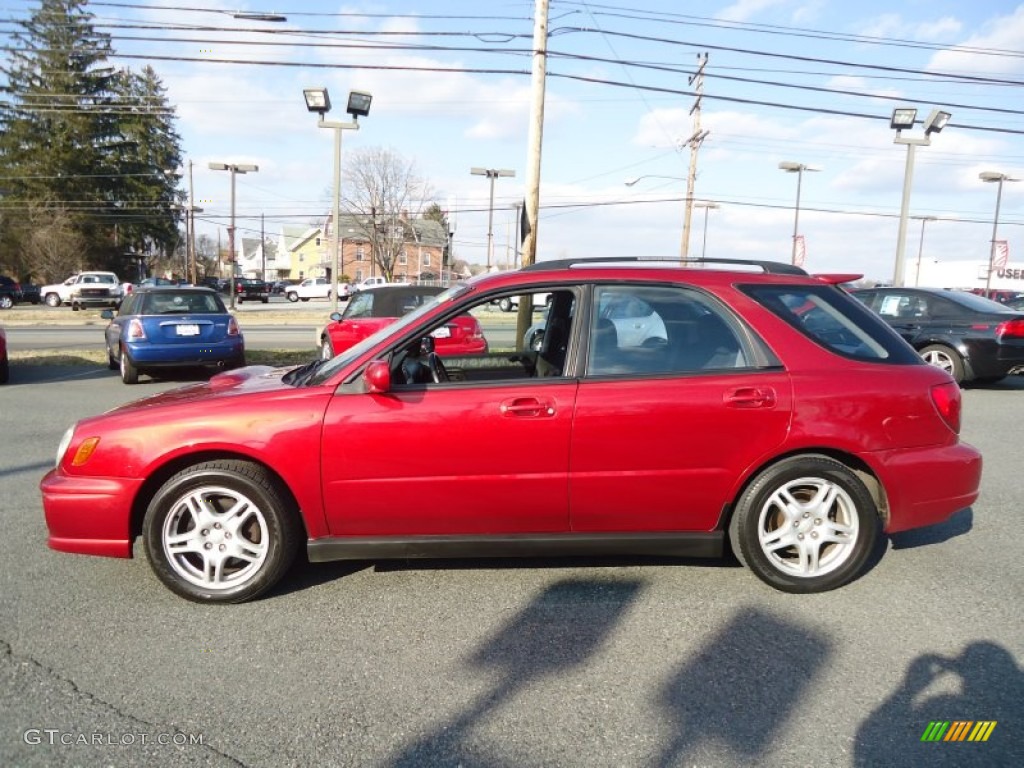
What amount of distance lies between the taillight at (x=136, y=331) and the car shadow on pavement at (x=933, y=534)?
10.2 meters

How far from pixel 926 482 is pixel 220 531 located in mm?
3555

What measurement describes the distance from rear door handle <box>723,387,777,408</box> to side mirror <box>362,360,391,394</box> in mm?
1640

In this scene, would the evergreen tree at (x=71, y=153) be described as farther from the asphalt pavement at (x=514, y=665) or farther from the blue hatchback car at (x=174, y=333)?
the asphalt pavement at (x=514, y=665)

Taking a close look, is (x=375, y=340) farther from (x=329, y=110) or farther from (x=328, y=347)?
(x=329, y=110)

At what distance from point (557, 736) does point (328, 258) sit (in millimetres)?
87561

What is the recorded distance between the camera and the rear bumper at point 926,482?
3.64m

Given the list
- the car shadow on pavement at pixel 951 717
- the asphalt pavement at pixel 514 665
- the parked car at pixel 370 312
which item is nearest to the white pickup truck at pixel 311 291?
the parked car at pixel 370 312

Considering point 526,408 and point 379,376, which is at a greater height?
point 379,376

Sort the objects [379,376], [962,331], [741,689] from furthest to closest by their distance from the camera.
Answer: [962,331]
[379,376]
[741,689]

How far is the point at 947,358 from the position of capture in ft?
35.3

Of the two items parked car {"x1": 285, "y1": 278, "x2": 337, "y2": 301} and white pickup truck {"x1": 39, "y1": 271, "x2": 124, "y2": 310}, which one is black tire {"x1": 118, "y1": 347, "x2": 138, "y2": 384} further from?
parked car {"x1": 285, "y1": 278, "x2": 337, "y2": 301}

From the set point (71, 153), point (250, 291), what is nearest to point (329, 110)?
point (250, 291)

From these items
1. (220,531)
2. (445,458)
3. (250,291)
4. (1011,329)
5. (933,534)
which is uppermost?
(1011,329)

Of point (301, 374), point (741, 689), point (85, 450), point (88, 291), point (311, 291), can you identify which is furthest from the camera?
point (311, 291)
